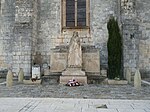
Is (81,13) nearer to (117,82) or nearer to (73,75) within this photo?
(73,75)

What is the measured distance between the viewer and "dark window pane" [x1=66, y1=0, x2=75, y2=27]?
17.7m

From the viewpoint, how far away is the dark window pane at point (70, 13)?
58.1 feet

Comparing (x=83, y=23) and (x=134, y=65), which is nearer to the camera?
(x=134, y=65)

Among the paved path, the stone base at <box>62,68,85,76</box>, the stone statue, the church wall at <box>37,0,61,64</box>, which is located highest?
the church wall at <box>37,0,61,64</box>

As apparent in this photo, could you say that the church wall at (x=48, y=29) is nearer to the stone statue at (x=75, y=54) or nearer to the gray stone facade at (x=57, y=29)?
the gray stone facade at (x=57, y=29)

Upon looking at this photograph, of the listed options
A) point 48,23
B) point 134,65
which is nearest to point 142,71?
point 134,65

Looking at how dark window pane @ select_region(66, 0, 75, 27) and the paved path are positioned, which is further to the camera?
dark window pane @ select_region(66, 0, 75, 27)

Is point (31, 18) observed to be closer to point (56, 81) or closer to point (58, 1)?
point (58, 1)

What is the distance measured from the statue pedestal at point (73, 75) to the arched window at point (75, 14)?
4260 millimetres

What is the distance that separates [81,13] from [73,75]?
17.3 ft

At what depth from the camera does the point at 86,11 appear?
17625 millimetres

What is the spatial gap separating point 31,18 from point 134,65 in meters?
6.95

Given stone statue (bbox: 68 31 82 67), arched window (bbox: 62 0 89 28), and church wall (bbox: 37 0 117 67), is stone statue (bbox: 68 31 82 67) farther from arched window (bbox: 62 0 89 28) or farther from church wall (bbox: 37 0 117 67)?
arched window (bbox: 62 0 89 28)

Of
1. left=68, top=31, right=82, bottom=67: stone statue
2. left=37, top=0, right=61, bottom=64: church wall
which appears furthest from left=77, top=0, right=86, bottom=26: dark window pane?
left=68, top=31, right=82, bottom=67: stone statue
